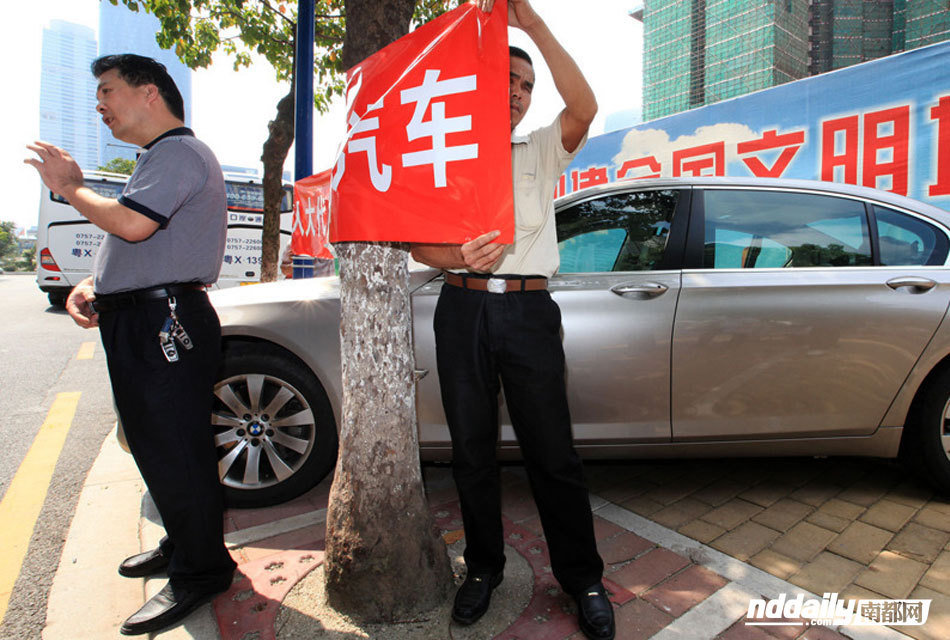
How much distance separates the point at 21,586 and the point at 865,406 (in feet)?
11.5

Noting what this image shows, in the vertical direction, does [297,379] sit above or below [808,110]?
below

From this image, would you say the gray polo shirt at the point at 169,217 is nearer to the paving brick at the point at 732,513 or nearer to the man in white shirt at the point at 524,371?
the man in white shirt at the point at 524,371

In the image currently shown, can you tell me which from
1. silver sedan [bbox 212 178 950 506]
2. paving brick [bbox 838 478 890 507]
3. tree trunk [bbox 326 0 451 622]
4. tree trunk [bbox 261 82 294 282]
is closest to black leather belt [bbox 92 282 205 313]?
tree trunk [bbox 326 0 451 622]

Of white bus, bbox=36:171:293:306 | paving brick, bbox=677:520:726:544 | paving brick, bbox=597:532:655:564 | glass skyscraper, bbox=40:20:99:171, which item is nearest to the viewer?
paving brick, bbox=597:532:655:564

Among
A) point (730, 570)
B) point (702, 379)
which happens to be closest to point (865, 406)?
point (702, 379)

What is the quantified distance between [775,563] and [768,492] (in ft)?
2.40

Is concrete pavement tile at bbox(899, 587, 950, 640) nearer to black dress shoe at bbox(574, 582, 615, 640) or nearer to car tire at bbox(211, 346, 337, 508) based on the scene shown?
black dress shoe at bbox(574, 582, 615, 640)

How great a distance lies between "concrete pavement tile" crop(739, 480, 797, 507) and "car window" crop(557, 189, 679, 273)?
1.28m

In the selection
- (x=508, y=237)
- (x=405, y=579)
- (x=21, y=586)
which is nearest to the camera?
(x=508, y=237)

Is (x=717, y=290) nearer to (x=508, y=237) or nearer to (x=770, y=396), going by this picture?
(x=770, y=396)

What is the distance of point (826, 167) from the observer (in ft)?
17.3

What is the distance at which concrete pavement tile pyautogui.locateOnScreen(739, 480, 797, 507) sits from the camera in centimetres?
275

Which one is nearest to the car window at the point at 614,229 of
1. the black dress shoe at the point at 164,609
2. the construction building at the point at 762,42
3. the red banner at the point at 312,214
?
→ the black dress shoe at the point at 164,609

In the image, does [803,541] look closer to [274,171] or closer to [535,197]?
[535,197]
